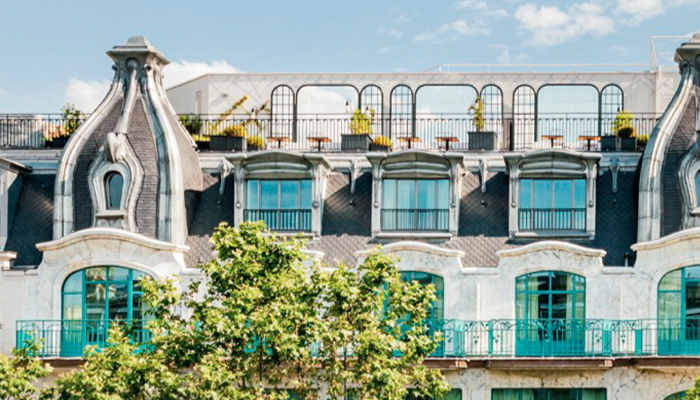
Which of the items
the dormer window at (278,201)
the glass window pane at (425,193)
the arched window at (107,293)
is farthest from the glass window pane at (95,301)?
the glass window pane at (425,193)

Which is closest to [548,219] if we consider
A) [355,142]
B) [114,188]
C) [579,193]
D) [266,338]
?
[579,193]

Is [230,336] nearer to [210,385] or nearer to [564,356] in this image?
[210,385]

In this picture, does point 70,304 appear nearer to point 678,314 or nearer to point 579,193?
point 579,193

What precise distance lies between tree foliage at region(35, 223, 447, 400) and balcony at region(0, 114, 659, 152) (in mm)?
10425

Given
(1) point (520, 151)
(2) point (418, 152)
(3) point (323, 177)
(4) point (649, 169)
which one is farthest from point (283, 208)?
(4) point (649, 169)

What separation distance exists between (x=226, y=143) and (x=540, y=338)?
39.3 feet

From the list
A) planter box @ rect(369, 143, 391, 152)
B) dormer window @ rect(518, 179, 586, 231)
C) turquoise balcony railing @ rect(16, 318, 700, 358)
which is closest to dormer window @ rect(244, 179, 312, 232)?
planter box @ rect(369, 143, 391, 152)

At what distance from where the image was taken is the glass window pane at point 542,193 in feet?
116

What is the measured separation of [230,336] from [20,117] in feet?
49.0

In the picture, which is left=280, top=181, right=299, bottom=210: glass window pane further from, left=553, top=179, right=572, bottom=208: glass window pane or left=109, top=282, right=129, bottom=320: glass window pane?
left=553, top=179, right=572, bottom=208: glass window pane

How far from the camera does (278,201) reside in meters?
35.9

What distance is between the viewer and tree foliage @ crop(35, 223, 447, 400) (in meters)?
27.6

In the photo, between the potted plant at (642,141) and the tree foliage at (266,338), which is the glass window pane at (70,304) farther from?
the potted plant at (642,141)

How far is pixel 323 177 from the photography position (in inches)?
1423
